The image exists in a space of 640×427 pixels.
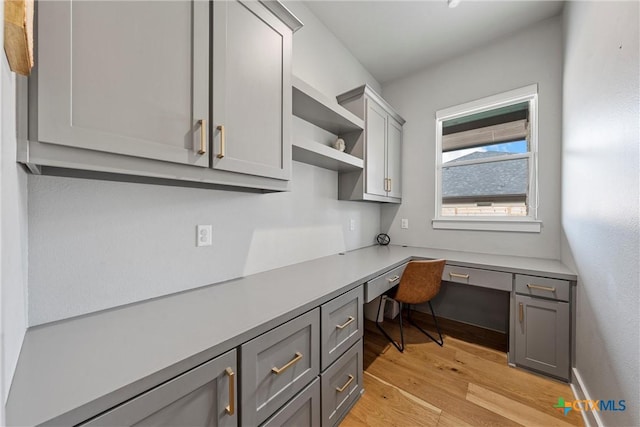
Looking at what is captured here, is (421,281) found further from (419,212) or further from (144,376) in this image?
(144,376)

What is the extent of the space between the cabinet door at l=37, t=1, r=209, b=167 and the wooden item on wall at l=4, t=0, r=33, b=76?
14 centimetres

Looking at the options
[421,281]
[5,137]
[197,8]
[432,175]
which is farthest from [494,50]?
[5,137]

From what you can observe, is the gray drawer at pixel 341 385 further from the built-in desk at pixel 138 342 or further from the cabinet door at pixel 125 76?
the cabinet door at pixel 125 76

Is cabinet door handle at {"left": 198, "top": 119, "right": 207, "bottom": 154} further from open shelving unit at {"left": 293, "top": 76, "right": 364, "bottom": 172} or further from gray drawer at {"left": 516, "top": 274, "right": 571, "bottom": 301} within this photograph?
gray drawer at {"left": 516, "top": 274, "right": 571, "bottom": 301}

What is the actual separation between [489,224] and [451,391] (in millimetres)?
1632

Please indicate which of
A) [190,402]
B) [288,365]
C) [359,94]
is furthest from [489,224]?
[190,402]

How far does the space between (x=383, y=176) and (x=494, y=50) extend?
170 centimetres

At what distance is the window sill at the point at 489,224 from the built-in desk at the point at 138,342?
1.83 meters

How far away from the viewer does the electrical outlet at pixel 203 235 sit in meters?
1.26

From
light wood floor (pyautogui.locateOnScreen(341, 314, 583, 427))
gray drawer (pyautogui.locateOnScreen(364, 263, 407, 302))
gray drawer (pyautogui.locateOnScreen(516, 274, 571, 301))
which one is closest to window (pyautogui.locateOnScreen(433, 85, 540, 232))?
gray drawer (pyautogui.locateOnScreen(516, 274, 571, 301))

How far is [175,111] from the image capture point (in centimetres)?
92

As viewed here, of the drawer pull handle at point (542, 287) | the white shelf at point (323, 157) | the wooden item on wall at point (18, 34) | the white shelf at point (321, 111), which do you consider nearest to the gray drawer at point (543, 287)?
the drawer pull handle at point (542, 287)

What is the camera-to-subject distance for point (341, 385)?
1.37 metres

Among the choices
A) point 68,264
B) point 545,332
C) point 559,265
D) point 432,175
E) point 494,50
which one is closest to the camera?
point 68,264
